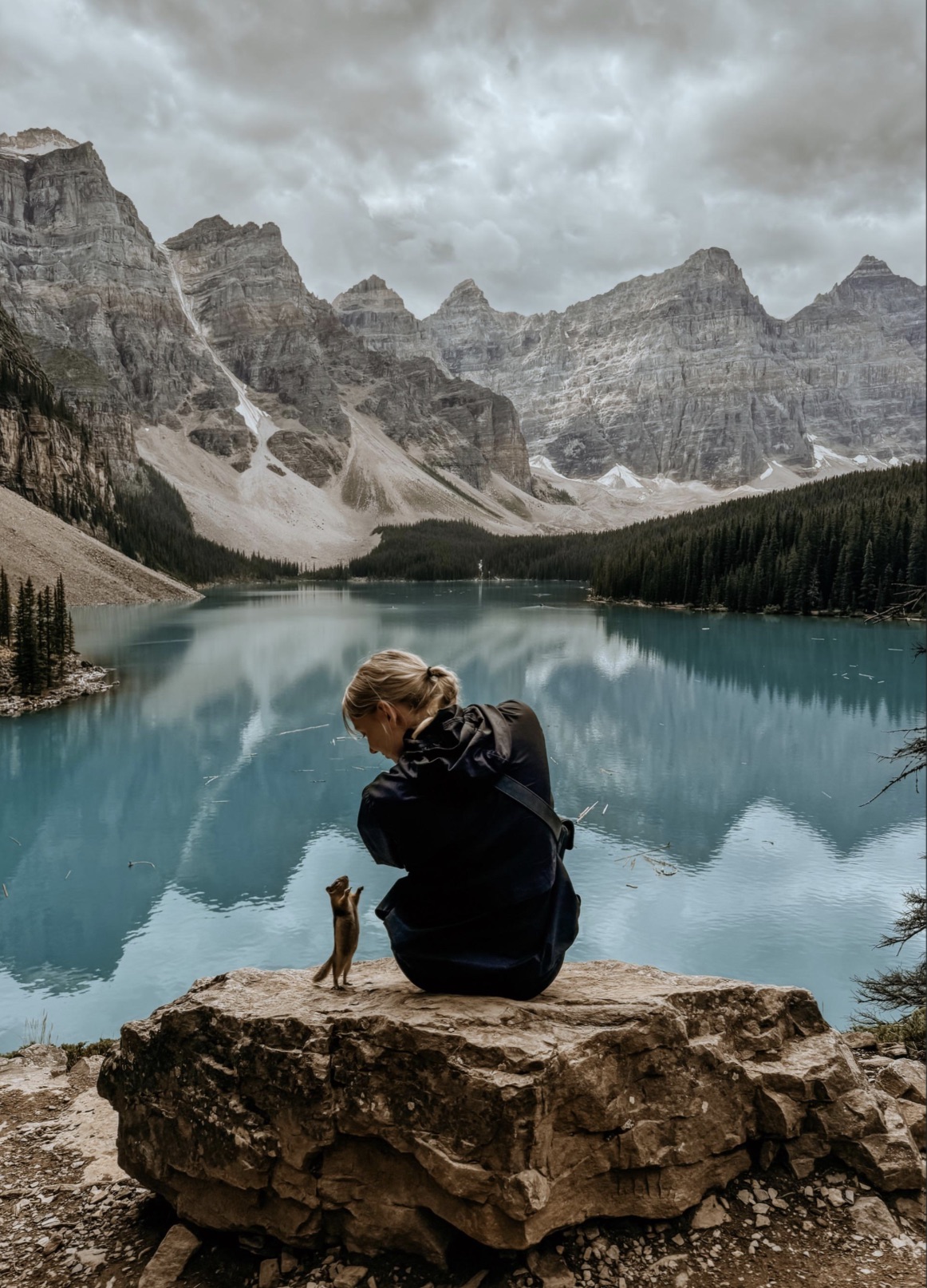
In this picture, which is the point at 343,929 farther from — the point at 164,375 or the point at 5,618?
the point at 164,375

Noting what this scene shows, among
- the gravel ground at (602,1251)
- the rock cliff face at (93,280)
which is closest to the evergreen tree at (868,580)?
the gravel ground at (602,1251)

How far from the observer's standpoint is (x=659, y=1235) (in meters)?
2.91

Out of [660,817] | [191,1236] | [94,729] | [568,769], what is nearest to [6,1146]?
[191,1236]

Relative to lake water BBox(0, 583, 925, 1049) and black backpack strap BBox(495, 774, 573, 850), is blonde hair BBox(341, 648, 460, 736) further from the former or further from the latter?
→ lake water BBox(0, 583, 925, 1049)

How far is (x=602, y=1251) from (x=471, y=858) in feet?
5.08

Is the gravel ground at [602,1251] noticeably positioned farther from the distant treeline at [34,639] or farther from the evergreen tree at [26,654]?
the distant treeline at [34,639]

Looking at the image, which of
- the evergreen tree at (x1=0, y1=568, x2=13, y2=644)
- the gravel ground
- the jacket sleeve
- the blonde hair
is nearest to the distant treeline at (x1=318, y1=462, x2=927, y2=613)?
the evergreen tree at (x1=0, y1=568, x2=13, y2=644)

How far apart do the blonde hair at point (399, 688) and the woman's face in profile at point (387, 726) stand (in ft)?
0.10

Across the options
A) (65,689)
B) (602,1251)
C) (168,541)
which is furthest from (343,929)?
(168,541)

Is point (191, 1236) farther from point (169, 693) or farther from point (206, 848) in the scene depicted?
point (169, 693)

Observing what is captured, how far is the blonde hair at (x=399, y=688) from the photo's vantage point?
2967 millimetres

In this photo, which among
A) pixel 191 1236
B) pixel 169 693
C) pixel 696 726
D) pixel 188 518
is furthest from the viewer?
pixel 188 518

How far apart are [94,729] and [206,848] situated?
10.1 m

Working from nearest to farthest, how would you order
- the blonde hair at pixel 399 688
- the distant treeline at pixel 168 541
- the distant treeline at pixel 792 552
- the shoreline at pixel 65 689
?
the blonde hair at pixel 399 688 < the shoreline at pixel 65 689 < the distant treeline at pixel 792 552 < the distant treeline at pixel 168 541
